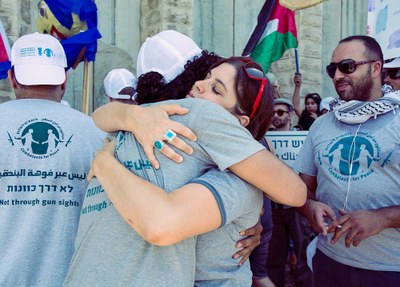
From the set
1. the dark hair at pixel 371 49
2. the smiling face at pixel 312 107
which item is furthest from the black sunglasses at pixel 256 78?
the smiling face at pixel 312 107

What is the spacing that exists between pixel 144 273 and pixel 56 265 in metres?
0.89

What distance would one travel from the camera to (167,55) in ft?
6.09

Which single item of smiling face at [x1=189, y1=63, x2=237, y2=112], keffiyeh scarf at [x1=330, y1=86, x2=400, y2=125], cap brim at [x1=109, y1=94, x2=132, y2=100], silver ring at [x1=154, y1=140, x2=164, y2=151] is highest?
smiling face at [x1=189, y1=63, x2=237, y2=112]

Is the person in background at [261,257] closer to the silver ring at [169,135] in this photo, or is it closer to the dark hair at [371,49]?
the dark hair at [371,49]

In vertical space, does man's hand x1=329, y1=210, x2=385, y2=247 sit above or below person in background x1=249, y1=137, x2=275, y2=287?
above

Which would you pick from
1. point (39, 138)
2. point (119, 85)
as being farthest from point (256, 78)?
point (119, 85)

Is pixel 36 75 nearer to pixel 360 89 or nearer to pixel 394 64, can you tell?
pixel 360 89

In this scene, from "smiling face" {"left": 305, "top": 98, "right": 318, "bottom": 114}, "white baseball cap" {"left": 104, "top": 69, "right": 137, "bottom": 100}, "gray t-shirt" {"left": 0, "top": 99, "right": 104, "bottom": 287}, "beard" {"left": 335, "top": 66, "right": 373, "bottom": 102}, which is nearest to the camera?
"gray t-shirt" {"left": 0, "top": 99, "right": 104, "bottom": 287}

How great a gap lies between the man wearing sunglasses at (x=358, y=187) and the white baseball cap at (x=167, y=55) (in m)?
1.22

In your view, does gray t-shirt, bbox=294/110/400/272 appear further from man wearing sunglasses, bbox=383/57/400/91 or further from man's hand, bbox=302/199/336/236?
man wearing sunglasses, bbox=383/57/400/91

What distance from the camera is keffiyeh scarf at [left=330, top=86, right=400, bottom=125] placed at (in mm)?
2754

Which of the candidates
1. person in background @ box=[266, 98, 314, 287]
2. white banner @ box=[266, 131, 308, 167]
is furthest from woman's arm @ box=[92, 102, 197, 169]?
person in background @ box=[266, 98, 314, 287]

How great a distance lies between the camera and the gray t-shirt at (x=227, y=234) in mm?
1475

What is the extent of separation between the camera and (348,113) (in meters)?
2.86
